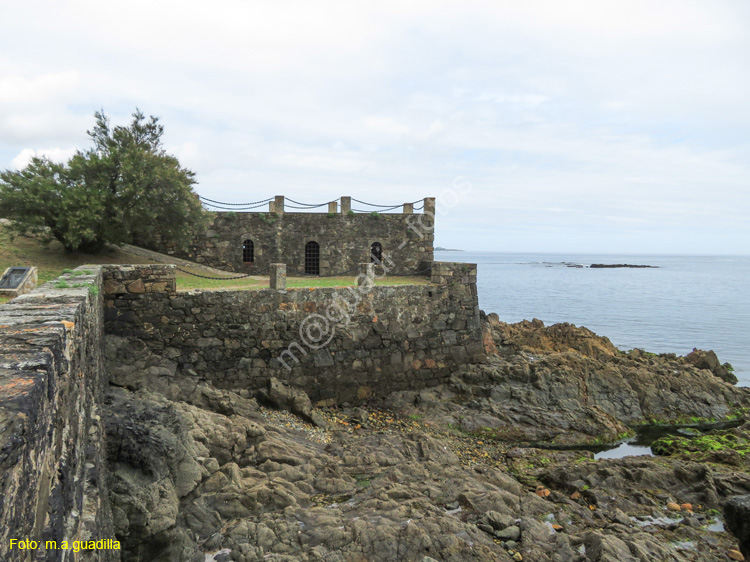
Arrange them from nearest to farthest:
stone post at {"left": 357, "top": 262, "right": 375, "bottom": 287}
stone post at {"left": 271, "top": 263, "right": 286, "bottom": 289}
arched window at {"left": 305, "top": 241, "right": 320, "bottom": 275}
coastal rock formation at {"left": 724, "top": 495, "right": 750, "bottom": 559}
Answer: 1. coastal rock formation at {"left": 724, "top": 495, "right": 750, "bottom": 559}
2. stone post at {"left": 271, "top": 263, "right": 286, "bottom": 289}
3. stone post at {"left": 357, "top": 262, "right": 375, "bottom": 287}
4. arched window at {"left": 305, "top": 241, "right": 320, "bottom": 275}

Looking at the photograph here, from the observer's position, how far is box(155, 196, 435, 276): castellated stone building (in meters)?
21.0

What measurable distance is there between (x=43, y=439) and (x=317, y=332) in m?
11.7

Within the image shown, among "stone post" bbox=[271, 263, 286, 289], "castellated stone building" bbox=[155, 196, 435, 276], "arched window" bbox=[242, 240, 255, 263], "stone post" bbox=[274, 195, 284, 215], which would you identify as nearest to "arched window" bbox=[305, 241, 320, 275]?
"castellated stone building" bbox=[155, 196, 435, 276]

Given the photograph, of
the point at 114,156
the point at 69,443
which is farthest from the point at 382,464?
the point at 114,156

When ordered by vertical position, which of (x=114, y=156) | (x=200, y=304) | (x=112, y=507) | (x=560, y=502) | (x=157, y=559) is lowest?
(x=560, y=502)

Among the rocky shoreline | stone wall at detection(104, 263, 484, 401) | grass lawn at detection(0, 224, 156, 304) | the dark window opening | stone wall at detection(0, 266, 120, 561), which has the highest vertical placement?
the dark window opening

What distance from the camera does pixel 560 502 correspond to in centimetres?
891

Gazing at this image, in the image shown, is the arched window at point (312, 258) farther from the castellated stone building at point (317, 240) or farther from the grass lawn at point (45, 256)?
the grass lawn at point (45, 256)

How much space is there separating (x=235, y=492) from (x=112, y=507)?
97.9 inches

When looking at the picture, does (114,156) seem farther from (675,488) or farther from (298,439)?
(675,488)

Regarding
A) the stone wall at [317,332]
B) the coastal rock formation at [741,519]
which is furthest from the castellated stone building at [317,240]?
the coastal rock formation at [741,519]

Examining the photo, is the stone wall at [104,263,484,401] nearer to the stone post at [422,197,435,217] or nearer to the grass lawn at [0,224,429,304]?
the grass lawn at [0,224,429,304]

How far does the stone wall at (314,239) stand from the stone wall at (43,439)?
17487mm

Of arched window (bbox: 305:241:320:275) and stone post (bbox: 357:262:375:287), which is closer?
stone post (bbox: 357:262:375:287)
